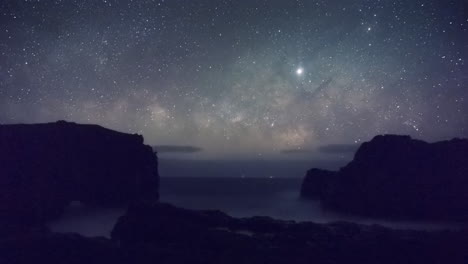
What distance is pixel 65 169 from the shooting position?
194ft

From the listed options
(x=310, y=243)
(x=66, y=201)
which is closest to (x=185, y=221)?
(x=310, y=243)

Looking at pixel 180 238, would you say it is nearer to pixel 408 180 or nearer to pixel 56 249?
pixel 56 249

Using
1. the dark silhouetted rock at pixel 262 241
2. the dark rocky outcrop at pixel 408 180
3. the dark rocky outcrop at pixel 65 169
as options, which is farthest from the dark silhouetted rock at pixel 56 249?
the dark rocky outcrop at pixel 408 180

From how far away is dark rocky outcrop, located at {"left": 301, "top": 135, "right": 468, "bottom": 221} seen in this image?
53469 mm

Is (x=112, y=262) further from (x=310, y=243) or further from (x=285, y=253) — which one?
(x=310, y=243)

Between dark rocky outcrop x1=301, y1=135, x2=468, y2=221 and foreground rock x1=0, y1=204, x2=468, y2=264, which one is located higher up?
dark rocky outcrop x1=301, y1=135, x2=468, y2=221

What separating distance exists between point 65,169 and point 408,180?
51.3 meters

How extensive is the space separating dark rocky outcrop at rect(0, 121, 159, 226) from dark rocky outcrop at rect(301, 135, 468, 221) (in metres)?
38.2

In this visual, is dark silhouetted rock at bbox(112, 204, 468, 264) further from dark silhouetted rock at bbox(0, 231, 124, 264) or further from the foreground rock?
dark silhouetted rock at bbox(0, 231, 124, 264)

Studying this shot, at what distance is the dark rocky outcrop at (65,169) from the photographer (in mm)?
49156

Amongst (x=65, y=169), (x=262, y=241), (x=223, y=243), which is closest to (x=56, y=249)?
(x=223, y=243)

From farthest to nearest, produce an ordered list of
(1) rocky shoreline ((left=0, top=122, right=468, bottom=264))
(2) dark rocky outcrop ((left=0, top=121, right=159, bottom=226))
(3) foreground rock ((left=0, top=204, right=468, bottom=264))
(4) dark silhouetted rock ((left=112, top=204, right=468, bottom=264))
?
1. (2) dark rocky outcrop ((left=0, top=121, right=159, bottom=226))
2. (4) dark silhouetted rock ((left=112, top=204, right=468, bottom=264))
3. (1) rocky shoreline ((left=0, top=122, right=468, bottom=264))
4. (3) foreground rock ((left=0, top=204, right=468, bottom=264))

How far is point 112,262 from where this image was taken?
2520 centimetres

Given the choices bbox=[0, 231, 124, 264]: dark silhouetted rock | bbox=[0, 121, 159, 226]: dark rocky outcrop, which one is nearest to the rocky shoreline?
bbox=[0, 231, 124, 264]: dark silhouetted rock
